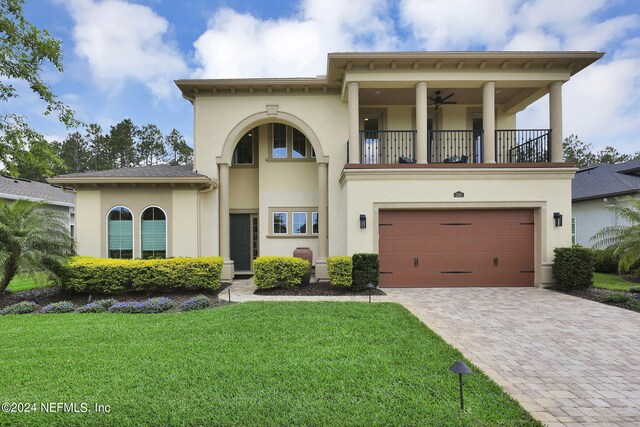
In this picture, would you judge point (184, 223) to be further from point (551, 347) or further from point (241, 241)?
point (551, 347)

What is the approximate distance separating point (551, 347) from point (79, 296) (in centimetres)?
1001

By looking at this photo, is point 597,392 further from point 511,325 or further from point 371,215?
point 371,215

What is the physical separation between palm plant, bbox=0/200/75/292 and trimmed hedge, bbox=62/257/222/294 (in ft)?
1.34

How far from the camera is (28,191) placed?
1638 cm

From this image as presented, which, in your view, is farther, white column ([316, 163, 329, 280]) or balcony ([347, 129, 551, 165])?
white column ([316, 163, 329, 280])

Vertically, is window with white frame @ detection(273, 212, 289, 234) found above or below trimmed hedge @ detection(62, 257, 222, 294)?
above

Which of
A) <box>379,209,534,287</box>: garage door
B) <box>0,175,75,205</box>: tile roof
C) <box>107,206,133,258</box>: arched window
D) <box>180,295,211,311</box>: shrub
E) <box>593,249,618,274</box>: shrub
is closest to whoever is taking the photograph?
<box>180,295,211,311</box>: shrub

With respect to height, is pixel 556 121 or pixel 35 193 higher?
pixel 556 121

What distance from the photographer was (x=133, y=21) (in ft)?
36.3

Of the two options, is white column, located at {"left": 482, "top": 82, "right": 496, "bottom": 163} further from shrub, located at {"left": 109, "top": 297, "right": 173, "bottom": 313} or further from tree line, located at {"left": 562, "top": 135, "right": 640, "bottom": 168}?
tree line, located at {"left": 562, "top": 135, "right": 640, "bottom": 168}

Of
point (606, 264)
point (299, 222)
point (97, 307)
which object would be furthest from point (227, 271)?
point (606, 264)

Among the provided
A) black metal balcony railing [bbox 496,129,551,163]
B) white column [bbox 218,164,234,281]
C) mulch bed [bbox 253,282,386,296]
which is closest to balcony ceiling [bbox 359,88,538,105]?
black metal balcony railing [bbox 496,129,551,163]

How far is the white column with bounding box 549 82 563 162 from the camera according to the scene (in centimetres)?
916

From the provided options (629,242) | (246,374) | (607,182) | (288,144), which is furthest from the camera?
(607,182)
